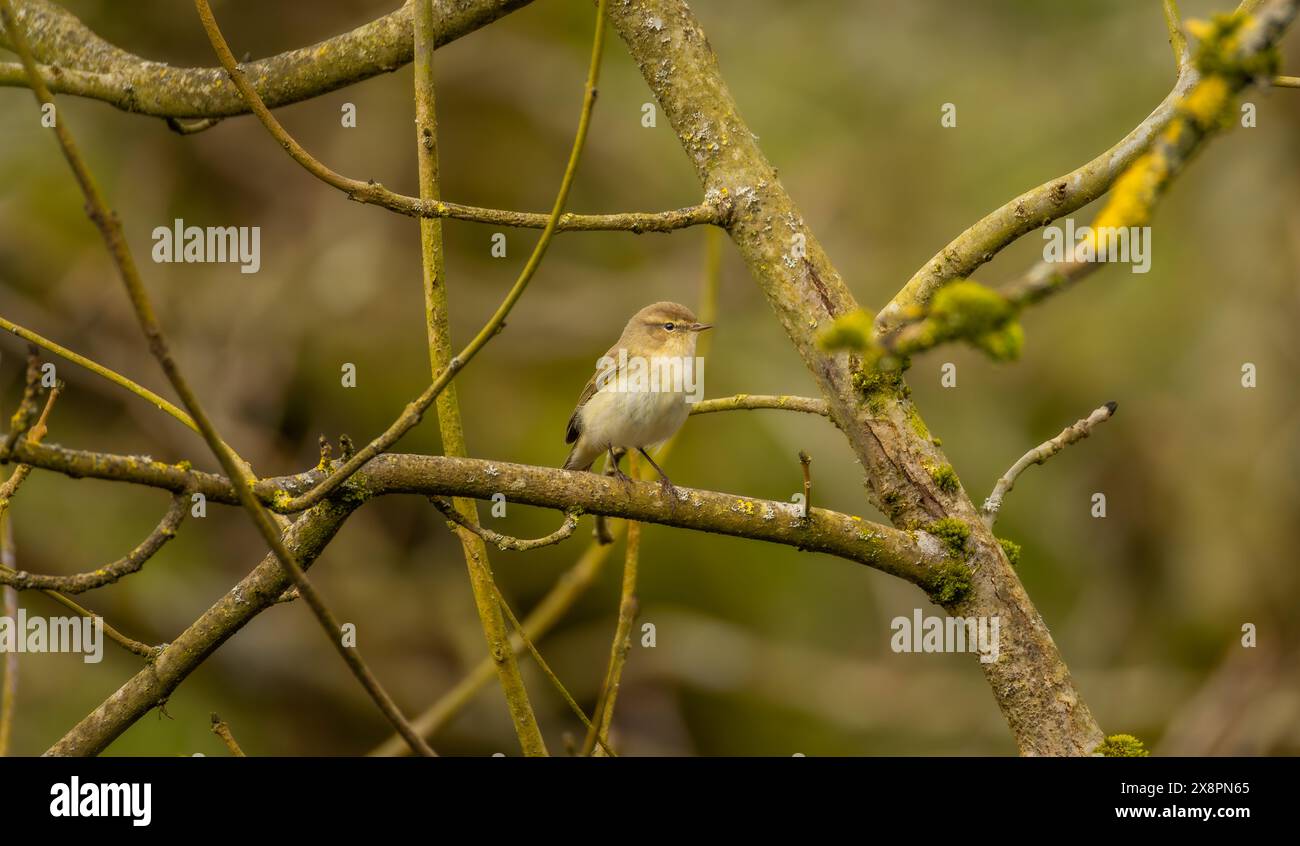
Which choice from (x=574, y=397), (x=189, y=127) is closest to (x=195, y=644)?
(x=189, y=127)

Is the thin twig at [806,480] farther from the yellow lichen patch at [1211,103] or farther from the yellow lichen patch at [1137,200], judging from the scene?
the yellow lichen patch at [1211,103]

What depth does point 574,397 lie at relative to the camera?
27.9 ft

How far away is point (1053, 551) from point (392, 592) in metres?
5.11

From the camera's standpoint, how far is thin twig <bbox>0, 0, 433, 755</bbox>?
74.7 inches

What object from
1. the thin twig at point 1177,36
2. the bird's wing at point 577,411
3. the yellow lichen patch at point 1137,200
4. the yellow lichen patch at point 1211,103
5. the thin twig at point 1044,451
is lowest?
the thin twig at point 1044,451

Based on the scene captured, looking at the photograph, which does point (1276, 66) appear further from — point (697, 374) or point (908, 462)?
point (697, 374)

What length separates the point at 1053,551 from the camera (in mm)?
8984

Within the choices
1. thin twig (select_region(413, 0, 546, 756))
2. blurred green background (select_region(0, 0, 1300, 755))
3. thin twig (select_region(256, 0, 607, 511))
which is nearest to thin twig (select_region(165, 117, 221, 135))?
thin twig (select_region(413, 0, 546, 756))

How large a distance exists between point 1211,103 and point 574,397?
6.83 meters

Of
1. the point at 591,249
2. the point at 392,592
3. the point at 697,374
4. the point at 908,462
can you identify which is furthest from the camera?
the point at 591,249

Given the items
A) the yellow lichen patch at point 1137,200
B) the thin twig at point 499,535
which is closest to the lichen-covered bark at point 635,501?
the thin twig at point 499,535

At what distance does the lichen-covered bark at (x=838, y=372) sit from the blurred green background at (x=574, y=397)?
14.2 ft

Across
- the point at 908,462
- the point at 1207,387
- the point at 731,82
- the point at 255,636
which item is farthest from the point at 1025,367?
the point at 908,462

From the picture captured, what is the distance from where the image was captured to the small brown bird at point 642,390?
4.82 metres
